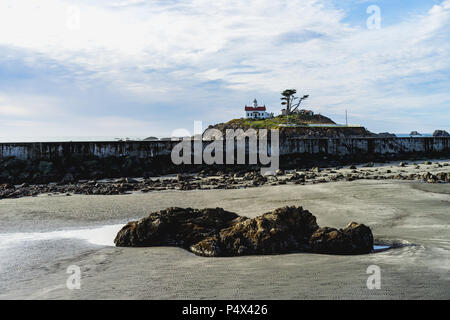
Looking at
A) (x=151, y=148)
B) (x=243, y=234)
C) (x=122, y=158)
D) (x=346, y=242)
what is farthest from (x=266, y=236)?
(x=151, y=148)

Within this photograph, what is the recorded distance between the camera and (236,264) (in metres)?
8.47

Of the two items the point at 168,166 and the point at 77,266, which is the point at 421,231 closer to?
the point at 77,266

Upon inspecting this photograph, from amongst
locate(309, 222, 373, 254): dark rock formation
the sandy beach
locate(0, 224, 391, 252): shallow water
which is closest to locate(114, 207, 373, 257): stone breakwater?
locate(309, 222, 373, 254): dark rock formation

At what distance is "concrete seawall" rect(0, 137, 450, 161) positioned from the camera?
127 ft

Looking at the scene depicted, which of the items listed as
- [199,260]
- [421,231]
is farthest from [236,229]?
[421,231]

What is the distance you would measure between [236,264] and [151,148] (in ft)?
113

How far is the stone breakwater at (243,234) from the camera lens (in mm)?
Answer: 9320

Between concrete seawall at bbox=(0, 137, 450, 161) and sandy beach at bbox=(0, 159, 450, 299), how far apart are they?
2232cm

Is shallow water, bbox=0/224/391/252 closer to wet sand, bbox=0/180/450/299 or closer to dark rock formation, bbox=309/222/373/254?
wet sand, bbox=0/180/450/299

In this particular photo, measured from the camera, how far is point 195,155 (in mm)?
42031

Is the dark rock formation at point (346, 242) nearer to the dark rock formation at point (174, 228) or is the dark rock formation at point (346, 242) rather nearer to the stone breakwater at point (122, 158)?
the dark rock formation at point (174, 228)

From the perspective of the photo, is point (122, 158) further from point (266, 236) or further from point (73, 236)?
point (266, 236)

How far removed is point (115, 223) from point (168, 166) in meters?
23.4

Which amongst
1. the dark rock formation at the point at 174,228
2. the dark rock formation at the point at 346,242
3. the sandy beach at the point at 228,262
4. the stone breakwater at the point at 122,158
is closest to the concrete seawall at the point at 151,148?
the stone breakwater at the point at 122,158
